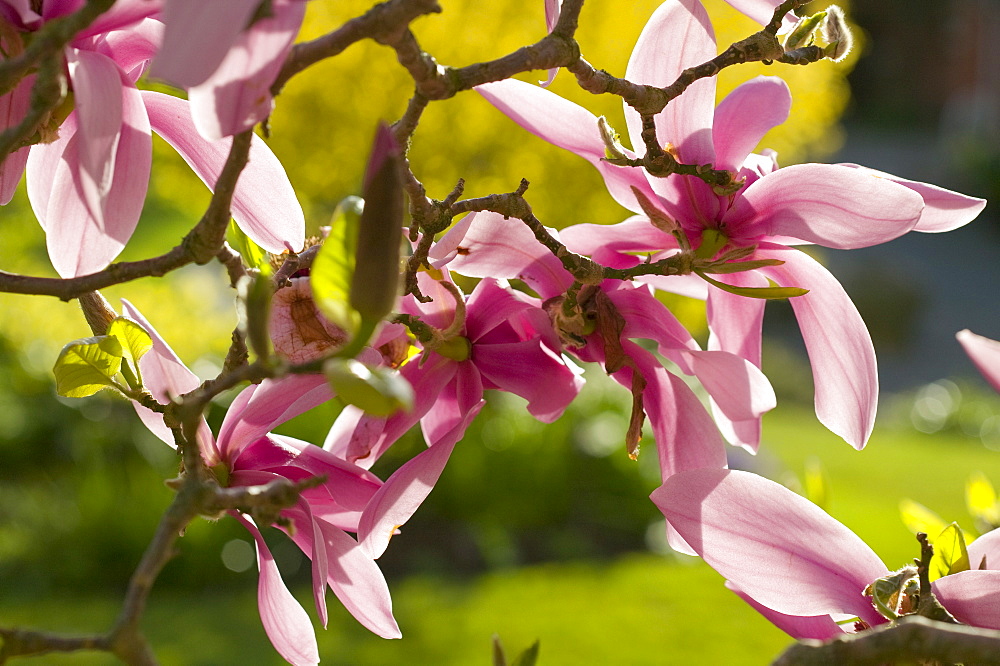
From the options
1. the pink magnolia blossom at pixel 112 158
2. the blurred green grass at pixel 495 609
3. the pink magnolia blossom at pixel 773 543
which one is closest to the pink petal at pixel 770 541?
the pink magnolia blossom at pixel 773 543

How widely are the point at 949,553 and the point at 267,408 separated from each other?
0.30 m

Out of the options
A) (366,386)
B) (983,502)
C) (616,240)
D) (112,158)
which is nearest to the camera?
(366,386)

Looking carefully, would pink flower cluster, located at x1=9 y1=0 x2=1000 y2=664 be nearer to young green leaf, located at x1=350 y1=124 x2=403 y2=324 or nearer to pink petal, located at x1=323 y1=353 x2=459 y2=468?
pink petal, located at x1=323 y1=353 x2=459 y2=468

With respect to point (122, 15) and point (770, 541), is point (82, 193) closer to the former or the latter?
point (122, 15)

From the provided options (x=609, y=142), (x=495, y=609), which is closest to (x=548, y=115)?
(x=609, y=142)

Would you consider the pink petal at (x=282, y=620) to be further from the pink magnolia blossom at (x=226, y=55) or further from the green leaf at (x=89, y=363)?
the pink magnolia blossom at (x=226, y=55)

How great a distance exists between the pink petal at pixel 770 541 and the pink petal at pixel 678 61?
0.15 m

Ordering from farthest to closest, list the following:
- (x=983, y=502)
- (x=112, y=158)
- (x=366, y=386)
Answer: (x=983, y=502) → (x=112, y=158) → (x=366, y=386)

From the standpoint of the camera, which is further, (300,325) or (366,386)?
(300,325)

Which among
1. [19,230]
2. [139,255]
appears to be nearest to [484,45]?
[19,230]

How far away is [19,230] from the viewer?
10.2 feet

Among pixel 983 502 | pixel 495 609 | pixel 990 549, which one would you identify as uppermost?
pixel 990 549

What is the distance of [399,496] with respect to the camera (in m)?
0.39

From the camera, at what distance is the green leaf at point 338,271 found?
27 centimetres
